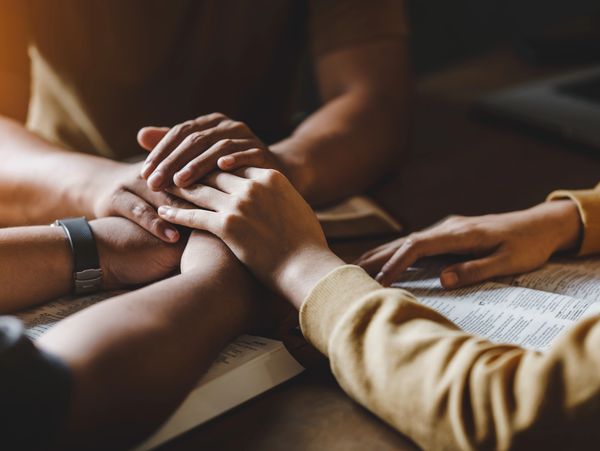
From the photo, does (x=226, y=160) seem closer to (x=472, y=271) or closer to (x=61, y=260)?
(x=61, y=260)

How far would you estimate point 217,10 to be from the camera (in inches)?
52.4

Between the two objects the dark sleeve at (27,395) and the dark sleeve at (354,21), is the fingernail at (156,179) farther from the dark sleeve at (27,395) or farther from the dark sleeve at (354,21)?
the dark sleeve at (354,21)

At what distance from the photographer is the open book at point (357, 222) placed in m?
1.03

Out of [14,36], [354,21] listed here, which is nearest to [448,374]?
[354,21]

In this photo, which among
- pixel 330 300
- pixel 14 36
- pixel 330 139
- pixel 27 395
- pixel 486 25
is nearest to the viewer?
pixel 27 395

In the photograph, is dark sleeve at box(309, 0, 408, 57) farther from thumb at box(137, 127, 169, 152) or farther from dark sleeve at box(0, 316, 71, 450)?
dark sleeve at box(0, 316, 71, 450)

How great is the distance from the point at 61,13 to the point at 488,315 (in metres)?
0.96

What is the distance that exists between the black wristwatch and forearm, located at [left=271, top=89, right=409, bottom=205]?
0.32 m

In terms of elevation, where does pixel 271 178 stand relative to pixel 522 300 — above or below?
above

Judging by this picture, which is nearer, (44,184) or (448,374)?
(448,374)

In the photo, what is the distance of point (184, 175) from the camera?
2.93ft

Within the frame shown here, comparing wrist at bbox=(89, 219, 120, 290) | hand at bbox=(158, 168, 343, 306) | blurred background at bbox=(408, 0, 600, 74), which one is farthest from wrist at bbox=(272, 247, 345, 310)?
blurred background at bbox=(408, 0, 600, 74)

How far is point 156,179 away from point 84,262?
0.14 meters

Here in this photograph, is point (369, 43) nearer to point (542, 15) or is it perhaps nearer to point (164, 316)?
point (164, 316)
